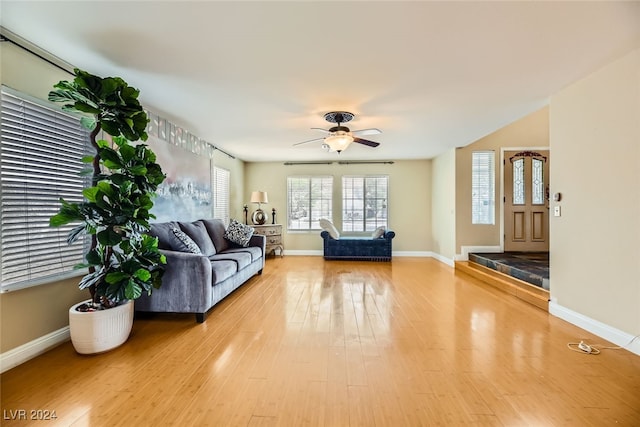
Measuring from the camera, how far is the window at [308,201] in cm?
705

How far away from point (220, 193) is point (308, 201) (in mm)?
2254

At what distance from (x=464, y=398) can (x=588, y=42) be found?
270cm

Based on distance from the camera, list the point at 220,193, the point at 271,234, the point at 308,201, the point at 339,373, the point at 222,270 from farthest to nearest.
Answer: the point at 308,201
the point at 271,234
the point at 220,193
the point at 222,270
the point at 339,373

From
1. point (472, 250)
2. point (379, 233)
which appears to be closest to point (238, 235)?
point (379, 233)

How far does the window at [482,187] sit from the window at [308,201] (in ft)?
10.6

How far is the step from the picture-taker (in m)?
3.21

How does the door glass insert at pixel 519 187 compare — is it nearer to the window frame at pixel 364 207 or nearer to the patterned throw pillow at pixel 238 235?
the window frame at pixel 364 207

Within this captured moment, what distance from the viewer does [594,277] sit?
8.29 feet

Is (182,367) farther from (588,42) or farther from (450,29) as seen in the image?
(588,42)

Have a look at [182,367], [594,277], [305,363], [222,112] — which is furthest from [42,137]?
[594,277]

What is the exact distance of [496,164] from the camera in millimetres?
5418

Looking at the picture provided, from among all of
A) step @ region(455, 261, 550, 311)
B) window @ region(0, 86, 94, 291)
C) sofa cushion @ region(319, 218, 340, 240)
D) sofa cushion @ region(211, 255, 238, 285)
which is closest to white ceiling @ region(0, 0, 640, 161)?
window @ region(0, 86, 94, 291)

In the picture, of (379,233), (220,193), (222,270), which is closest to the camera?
(222,270)

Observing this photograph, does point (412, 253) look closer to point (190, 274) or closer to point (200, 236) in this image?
point (200, 236)
